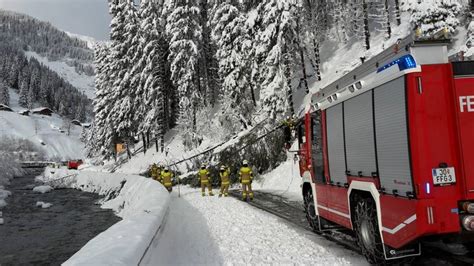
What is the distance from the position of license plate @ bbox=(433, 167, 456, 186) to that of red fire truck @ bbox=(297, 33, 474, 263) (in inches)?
0.5

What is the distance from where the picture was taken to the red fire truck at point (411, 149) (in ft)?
18.9

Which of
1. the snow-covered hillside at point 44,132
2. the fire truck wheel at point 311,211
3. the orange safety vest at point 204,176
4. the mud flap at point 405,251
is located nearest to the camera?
the mud flap at point 405,251

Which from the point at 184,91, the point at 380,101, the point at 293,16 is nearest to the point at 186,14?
the point at 184,91

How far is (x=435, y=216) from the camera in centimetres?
573

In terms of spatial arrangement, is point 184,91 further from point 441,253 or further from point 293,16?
point 441,253

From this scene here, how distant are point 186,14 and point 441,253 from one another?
35.9 meters

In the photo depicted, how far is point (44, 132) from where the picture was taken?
17112 centimetres

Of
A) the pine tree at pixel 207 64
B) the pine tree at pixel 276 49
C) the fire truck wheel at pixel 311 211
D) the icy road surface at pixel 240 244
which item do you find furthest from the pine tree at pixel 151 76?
the fire truck wheel at pixel 311 211

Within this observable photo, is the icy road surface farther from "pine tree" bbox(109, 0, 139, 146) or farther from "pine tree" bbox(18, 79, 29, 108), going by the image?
"pine tree" bbox(18, 79, 29, 108)

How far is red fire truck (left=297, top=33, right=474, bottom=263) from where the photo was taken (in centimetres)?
577

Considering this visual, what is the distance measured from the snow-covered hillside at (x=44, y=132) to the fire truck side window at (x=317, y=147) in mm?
157433

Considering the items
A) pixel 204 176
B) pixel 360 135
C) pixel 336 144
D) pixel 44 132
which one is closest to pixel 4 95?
pixel 44 132

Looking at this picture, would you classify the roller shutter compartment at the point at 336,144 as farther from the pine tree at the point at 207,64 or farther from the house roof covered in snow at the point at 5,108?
the house roof covered in snow at the point at 5,108

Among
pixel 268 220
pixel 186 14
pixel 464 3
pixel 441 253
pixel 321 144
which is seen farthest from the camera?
pixel 186 14
